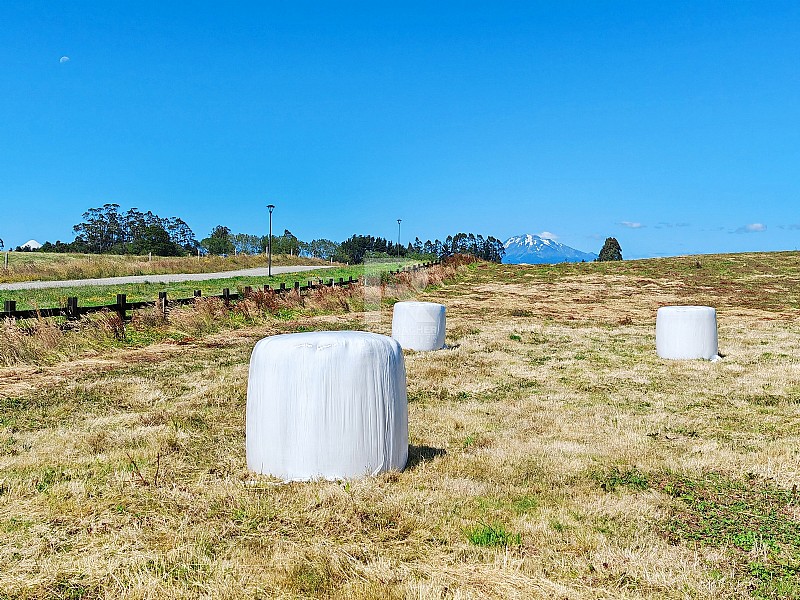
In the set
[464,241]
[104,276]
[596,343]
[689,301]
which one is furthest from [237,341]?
[464,241]

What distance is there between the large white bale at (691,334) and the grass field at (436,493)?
3.99 ft

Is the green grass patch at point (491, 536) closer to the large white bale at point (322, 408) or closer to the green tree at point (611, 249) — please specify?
the large white bale at point (322, 408)

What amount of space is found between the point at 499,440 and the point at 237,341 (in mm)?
8522

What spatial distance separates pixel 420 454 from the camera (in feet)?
17.9

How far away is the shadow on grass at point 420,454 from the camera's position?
16.9 ft

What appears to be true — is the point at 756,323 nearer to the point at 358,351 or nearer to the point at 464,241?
the point at 358,351

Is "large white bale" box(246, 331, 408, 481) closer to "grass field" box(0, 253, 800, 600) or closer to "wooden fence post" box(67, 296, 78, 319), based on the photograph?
"grass field" box(0, 253, 800, 600)

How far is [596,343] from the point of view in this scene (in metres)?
13.8

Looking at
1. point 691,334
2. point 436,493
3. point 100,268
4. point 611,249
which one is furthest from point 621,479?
point 611,249

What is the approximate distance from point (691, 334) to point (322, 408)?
945cm

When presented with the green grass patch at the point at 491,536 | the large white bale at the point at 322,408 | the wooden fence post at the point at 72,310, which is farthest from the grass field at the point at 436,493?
the wooden fence post at the point at 72,310

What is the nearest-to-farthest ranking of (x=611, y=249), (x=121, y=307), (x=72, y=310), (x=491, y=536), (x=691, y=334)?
(x=491, y=536), (x=691, y=334), (x=72, y=310), (x=121, y=307), (x=611, y=249)

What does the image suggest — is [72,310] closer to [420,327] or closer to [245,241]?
[420,327]

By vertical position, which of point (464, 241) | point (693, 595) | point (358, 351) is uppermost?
point (464, 241)
